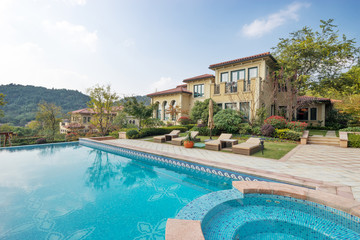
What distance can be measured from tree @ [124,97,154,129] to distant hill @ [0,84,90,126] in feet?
85.3

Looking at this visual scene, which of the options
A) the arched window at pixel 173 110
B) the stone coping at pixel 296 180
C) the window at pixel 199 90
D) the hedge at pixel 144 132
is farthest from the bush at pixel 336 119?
the stone coping at pixel 296 180

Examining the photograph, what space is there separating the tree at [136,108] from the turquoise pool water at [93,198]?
757 cm

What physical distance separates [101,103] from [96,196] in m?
13.9

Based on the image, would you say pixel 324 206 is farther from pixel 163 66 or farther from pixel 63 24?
pixel 163 66

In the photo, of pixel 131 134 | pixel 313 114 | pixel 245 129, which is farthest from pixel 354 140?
pixel 131 134

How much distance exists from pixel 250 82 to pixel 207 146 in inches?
377

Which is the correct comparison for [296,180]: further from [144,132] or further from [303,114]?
[303,114]

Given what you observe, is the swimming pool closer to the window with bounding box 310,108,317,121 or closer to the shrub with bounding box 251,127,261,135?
the shrub with bounding box 251,127,261,135

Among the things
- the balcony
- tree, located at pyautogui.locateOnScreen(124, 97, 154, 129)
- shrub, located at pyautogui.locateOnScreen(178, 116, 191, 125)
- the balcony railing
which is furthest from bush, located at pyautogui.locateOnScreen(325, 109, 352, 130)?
tree, located at pyautogui.locateOnScreen(124, 97, 154, 129)

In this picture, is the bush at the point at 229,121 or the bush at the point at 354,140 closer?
the bush at the point at 354,140

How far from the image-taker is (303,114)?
1909 cm

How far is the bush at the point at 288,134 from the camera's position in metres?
11.0

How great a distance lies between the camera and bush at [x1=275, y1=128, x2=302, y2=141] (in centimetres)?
1105

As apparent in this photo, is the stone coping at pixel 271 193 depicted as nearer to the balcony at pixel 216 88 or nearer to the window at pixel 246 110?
the window at pixel 246 110
